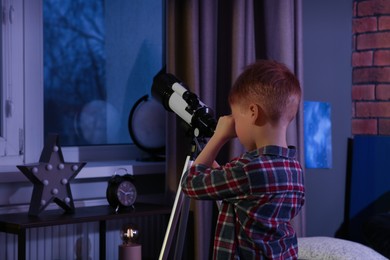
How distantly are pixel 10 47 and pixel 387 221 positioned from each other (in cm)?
169

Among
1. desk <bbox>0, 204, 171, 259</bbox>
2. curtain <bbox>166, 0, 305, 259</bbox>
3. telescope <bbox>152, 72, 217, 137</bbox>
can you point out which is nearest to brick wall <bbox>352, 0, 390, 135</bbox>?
curtain <bbox>166, 0, 305, 259</bbox>

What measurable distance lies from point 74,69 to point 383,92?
1.53 metres

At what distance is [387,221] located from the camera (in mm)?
3111

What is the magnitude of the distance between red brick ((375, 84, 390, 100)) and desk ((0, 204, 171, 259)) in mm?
1398

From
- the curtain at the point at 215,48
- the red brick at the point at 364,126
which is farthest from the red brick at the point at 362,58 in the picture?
the curtain at the point at 215,48

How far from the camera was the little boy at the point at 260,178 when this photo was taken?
70.4 inches

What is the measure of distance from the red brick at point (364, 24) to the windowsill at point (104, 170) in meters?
1.31

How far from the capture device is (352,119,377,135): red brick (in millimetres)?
3693

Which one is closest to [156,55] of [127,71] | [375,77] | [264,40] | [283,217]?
[127,71]

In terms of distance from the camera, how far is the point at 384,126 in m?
3.65

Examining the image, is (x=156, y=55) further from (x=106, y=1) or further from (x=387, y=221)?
(x=387, y=221)

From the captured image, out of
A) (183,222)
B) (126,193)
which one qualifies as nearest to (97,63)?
(126,193)

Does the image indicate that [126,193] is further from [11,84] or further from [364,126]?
[364,126]

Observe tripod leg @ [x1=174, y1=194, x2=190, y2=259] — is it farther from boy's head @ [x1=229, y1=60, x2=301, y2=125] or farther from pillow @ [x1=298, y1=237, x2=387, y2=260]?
boy's head @ [x1=229, y1=60, x2=301, y2=125]
